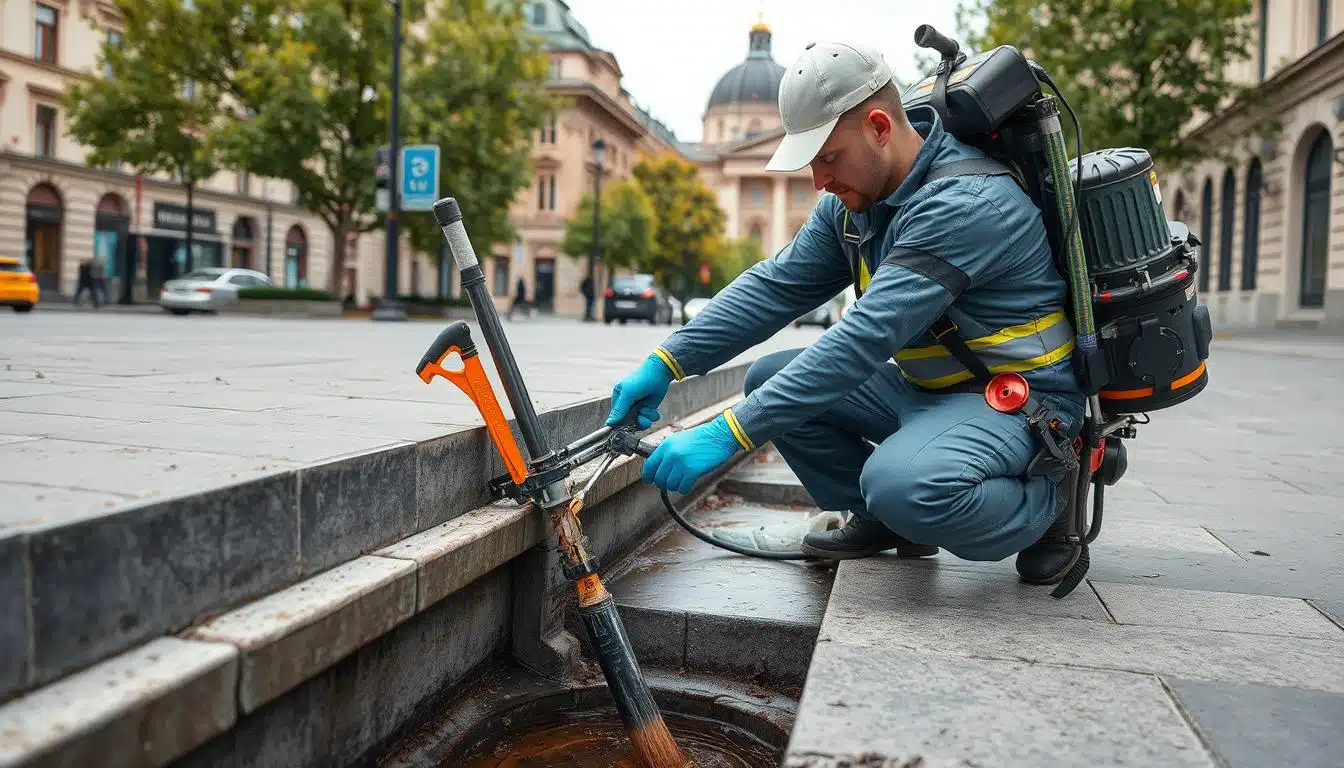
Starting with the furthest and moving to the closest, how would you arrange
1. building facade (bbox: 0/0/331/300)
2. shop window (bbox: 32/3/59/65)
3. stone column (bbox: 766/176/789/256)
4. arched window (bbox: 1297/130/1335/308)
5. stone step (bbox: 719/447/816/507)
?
stone column (bbox: 766/176/789/256), shop window (bbox: 32/3/59/65), building facade (bbox: 0/0/331/300), arched window (bbox: 1297/130/1335/308), stone step (bbox: 719/447/816/507)

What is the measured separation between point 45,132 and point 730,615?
110ft

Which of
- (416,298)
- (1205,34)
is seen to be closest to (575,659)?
(1205,34)

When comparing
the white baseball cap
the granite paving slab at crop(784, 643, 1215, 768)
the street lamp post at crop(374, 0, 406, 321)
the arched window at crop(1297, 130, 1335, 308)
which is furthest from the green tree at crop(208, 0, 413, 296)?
the granite paving slab at crop(784, 643, 1215, 768)

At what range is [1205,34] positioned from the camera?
2298 cm

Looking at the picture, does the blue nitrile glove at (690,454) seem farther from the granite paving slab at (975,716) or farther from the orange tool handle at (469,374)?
the granite paving slab at (975,716)

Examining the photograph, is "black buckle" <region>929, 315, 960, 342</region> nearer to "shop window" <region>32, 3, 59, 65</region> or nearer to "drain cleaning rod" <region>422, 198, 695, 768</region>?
"drain cleaning rod" <region>422, 198, 695, 768</region>

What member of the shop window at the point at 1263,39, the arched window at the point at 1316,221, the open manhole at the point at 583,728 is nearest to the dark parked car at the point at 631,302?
the arched window at the point at 1316,221

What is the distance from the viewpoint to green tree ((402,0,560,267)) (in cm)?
2514

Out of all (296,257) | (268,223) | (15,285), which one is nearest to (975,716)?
(15,285)

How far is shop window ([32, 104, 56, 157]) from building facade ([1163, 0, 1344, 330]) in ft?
98.5

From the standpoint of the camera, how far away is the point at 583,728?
294 centimetres

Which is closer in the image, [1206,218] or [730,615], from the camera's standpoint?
[730,615]

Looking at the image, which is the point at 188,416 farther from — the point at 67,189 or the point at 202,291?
the point at 67,189

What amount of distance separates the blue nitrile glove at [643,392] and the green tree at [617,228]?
46.1 m
